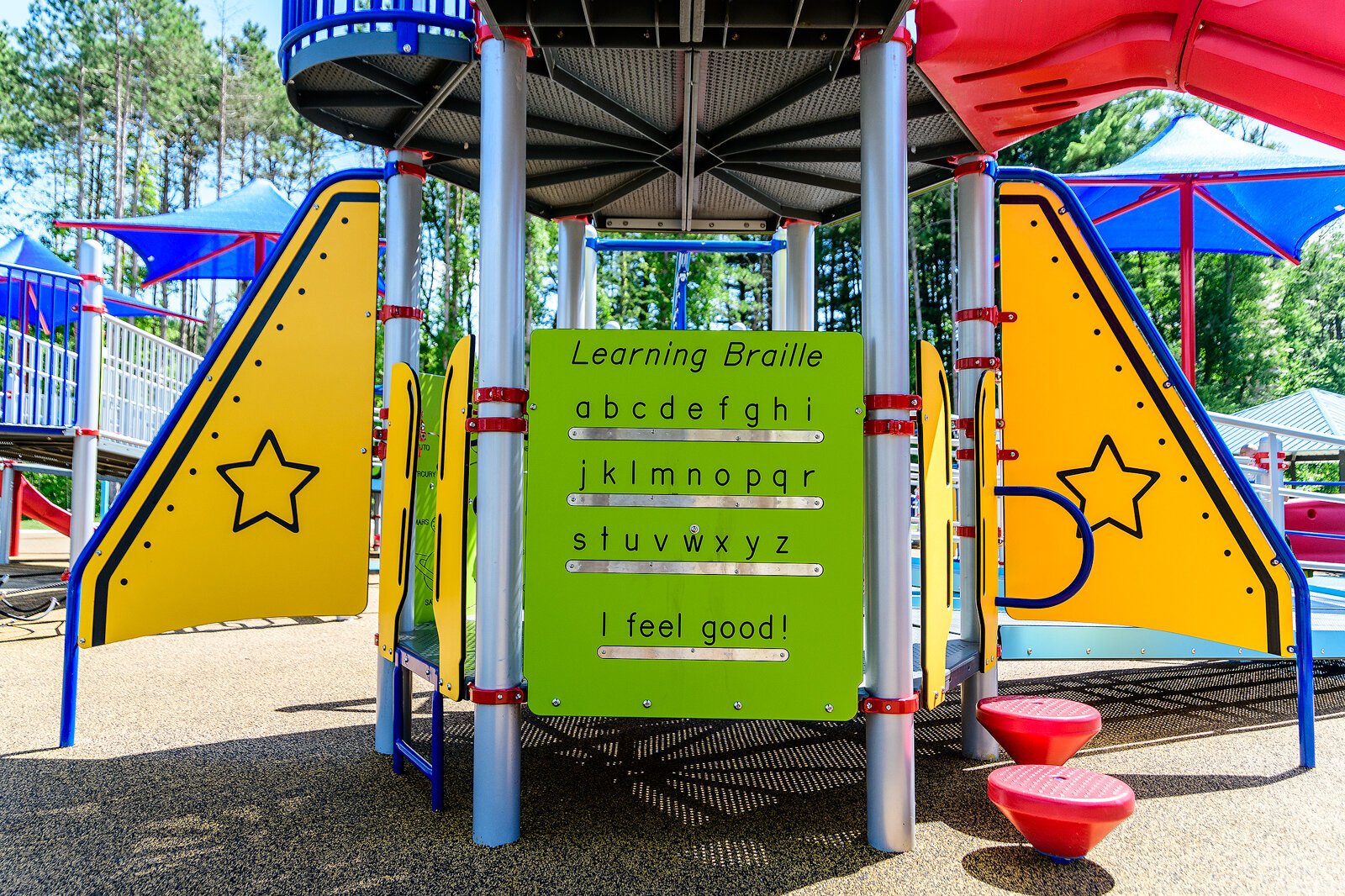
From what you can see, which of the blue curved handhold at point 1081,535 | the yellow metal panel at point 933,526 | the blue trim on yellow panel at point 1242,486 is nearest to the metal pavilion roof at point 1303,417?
the blue trim on yellow panel at point 1242,486

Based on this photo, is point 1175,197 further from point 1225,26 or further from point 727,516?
point 727,516

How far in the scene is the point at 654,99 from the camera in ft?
13.2

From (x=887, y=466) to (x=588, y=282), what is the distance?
144 inches

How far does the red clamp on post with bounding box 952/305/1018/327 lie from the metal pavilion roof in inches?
621

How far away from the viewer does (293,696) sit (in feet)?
16.2

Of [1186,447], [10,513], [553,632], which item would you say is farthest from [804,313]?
[10,513]

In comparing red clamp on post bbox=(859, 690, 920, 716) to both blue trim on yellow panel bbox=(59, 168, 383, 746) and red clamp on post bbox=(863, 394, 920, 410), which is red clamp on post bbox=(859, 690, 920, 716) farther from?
blue trim on yellow panel bbox=(59, 168, 383, 746)

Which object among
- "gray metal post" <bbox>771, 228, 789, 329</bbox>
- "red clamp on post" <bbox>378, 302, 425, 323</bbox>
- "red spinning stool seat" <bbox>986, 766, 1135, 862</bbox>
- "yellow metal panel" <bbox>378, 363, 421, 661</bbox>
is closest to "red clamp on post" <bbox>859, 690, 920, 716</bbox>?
"red spinning stool seat" <bbox>986, 766, 1135, 862</bbox>

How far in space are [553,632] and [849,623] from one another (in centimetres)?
101

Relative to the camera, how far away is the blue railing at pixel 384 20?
3.26 m

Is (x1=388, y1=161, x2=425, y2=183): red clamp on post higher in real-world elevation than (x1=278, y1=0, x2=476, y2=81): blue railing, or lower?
lower

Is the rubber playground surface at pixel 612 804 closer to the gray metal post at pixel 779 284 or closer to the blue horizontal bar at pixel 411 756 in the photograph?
the blue horizontal bar at pixel 411 756

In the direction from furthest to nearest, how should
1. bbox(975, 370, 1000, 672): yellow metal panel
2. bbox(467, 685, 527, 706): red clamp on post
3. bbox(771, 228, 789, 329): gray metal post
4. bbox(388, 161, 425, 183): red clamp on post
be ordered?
1. bbox(771, 228, 789, 329): gray metal post
2. bbox(388, 161, 425, 183): red clamp on post
3. bbox(975, 370, 1000, 672): yellow metal panel
4. bbox(467, 685, 527, 706): red clamp on post

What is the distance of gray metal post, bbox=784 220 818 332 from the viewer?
567 cm
